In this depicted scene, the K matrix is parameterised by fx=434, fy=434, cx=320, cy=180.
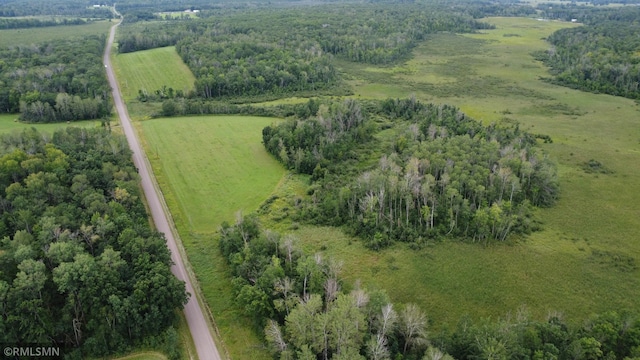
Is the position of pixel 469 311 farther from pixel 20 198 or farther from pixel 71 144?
pixel 71 144

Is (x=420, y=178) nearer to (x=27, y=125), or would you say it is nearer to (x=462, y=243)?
(x=462, y=243)

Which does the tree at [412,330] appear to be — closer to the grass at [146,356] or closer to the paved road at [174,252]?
the paved road at [174,252]

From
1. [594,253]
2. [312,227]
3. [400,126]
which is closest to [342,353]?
[312,227]

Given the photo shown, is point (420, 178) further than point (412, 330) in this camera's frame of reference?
Yes

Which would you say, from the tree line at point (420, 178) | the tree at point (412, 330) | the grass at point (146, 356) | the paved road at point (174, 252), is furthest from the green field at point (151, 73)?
the tree at point (412, 330)

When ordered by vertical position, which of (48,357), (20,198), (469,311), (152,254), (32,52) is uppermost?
(32,52)

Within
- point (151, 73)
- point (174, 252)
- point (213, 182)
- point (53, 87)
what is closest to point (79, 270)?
point (174, 252)
